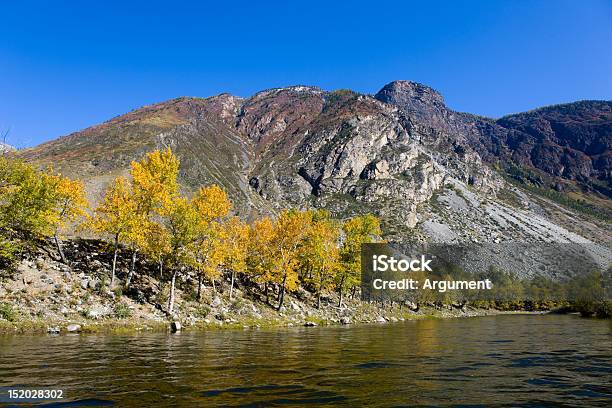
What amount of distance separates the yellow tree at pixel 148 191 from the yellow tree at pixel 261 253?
1577 cm


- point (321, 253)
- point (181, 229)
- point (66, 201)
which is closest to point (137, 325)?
point (181, 229)

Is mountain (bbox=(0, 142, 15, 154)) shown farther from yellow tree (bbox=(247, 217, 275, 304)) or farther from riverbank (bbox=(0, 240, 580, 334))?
yellow tree (bbox=(247, 217, 275, 304))

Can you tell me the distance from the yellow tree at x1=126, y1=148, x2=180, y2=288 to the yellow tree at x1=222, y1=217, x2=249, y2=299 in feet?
29.1

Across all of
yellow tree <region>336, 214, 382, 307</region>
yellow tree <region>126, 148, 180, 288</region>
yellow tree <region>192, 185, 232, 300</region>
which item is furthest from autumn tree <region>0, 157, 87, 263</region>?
yellow tree <region>336, 214, 382, 307</region>

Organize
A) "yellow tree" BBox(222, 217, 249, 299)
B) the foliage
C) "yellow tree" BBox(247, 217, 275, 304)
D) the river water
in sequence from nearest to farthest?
the river water, "yellow tree" BBox(222, 217, 249, 299), "yellow tree" BBox(247, 217, 275, 304), the foliage

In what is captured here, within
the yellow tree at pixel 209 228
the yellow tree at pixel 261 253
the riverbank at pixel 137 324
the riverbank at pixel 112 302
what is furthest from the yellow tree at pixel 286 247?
the yellow tree at pixel 209 228

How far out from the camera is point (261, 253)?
5812 centimetres

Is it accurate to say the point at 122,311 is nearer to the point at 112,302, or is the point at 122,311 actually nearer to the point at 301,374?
the point at 112,302

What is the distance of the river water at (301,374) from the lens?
11430 millimetres

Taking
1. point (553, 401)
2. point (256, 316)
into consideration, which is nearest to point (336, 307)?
point (256, 316)

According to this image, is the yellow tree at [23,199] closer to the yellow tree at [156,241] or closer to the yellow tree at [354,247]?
the yellow tree at [156,241]

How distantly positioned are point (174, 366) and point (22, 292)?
81.9ft

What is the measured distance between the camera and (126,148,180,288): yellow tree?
42.1 m

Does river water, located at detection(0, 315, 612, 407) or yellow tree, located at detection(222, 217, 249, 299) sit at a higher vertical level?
yellow tree, located at detection(222, 217, 249, 299)
